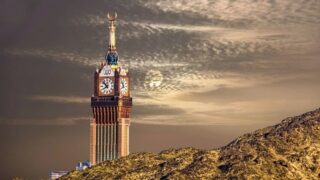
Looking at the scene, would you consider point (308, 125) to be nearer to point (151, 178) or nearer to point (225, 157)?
point (225, 157)

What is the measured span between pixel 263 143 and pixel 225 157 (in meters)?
0.97

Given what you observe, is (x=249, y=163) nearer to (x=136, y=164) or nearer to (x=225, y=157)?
(x=225, y=157)

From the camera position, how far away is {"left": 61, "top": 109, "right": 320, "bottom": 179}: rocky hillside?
728 inches

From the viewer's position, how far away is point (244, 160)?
1905 cm

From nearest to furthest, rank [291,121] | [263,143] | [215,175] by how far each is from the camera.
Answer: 1. [215,175]
2. [263,143]
3. [291,121]

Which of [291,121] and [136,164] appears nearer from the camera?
[136,164]

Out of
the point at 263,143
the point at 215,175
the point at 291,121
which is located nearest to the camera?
the point at 215,175

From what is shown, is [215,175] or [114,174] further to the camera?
[114,174]

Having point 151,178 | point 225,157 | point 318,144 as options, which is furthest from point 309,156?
point 151,178

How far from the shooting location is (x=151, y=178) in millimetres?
19250

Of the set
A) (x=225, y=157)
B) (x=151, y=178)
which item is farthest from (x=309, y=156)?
(x=151, y=178)

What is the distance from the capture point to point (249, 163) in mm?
18797

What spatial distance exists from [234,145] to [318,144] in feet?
7.45

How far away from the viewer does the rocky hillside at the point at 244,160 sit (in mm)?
18500
